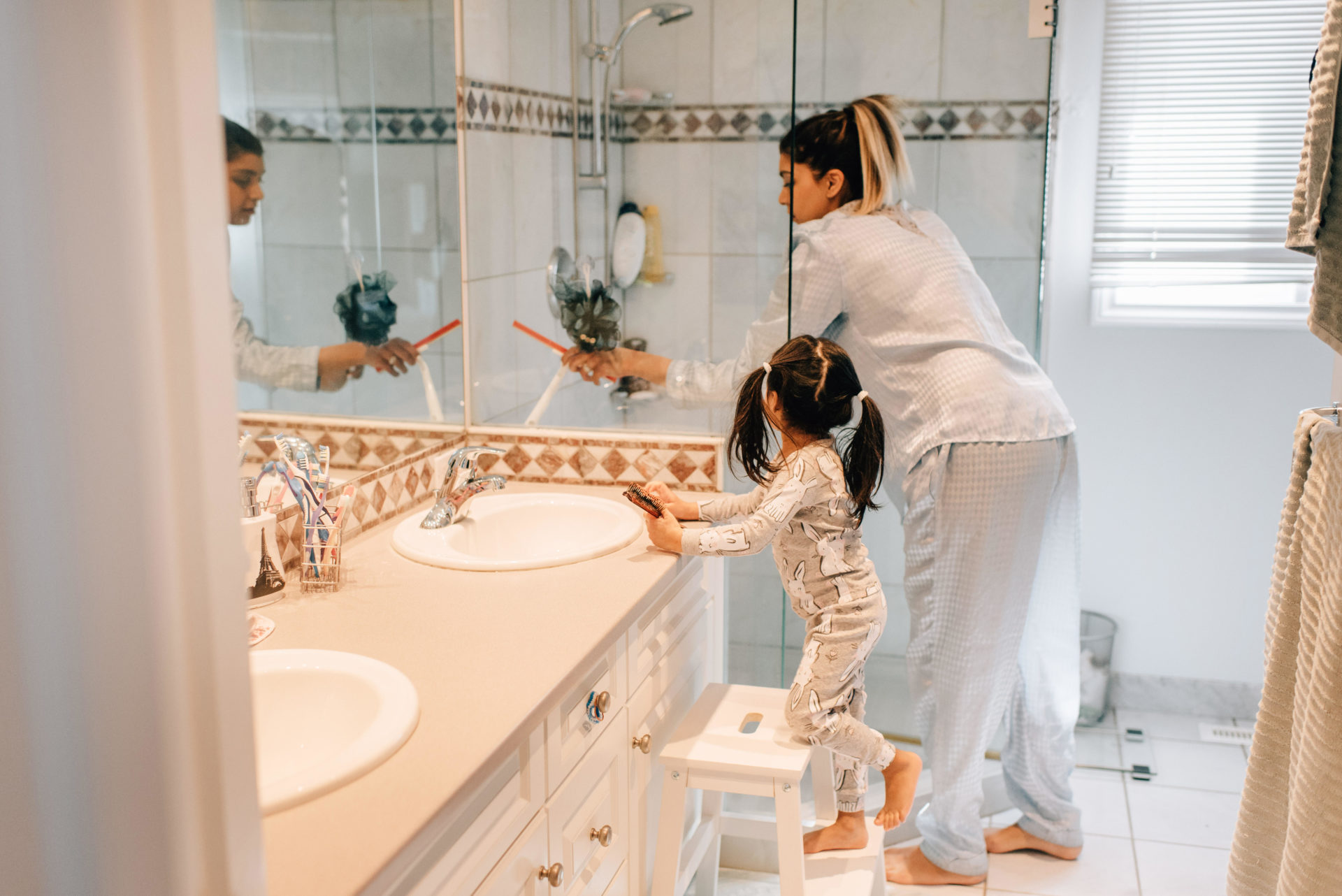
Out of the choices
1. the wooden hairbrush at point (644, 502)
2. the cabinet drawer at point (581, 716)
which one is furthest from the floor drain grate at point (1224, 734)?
the cabinet drawer at point (581, 716)

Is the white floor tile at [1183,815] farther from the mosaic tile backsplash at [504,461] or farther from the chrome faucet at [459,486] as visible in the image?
the chrome faucet at [459,486]

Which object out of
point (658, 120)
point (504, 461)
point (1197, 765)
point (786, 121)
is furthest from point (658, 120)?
point (1197, 765)

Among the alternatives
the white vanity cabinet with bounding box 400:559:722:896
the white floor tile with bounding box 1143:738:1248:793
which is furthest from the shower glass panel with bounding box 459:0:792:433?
the white floor tile with bounding box 1143:738:1248:793

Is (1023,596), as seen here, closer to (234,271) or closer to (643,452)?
(643,452)

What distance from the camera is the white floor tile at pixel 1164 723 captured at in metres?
3.06

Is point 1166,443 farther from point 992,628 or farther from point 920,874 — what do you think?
point 920,874

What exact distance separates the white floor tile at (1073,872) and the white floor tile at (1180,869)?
27 millimetres

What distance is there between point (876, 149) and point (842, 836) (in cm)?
132

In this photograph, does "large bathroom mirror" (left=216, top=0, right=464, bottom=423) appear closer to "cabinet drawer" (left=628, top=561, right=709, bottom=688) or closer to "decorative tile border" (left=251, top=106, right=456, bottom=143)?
"decorative tile border" (left=251, top=106, right=456, bottom=143)

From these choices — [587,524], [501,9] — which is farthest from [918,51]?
[587,524]

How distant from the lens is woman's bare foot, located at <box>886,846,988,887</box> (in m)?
2.38

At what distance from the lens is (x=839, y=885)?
1892 millimetres

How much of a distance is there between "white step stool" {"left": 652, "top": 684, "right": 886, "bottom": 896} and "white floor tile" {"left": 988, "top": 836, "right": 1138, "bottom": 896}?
0.60 metres

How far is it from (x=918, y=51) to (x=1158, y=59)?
0.94 meters
